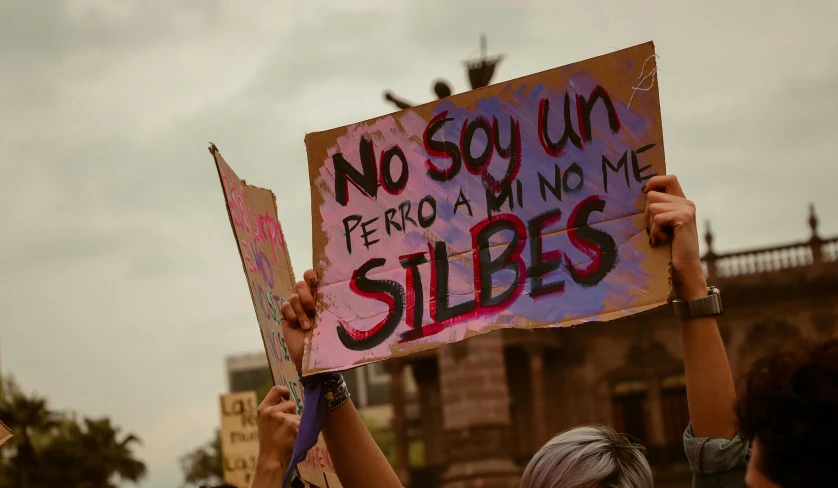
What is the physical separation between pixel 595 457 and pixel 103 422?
36652 mm

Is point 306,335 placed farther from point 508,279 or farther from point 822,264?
point 822,264

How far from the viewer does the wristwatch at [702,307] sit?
8.16ft

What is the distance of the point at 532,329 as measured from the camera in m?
2.77

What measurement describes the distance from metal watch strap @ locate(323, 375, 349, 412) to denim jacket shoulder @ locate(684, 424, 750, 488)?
35.7 inches

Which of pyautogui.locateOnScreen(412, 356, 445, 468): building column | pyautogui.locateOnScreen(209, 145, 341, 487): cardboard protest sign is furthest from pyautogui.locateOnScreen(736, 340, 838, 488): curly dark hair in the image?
pyautogui.locateOnScreen(412, 356, 445, 468): building column

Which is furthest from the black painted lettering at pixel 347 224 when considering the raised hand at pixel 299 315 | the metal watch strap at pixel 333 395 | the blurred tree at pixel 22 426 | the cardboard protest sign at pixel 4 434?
the blurred tree at pixel 22 426

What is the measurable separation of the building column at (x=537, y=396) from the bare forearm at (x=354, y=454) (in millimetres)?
24943

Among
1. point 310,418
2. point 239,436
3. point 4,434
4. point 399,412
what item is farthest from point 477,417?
point 310,418

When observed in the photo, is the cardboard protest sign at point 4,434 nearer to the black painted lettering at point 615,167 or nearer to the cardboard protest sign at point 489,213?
the cardboard protest sign at point 489,213

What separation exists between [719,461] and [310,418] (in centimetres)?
99

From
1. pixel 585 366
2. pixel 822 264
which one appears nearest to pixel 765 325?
pixel 822 264

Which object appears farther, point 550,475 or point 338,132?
point 338,132

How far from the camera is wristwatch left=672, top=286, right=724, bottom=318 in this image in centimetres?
249

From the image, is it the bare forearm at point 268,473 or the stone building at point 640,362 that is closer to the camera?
the bare forearm at point 268,473
